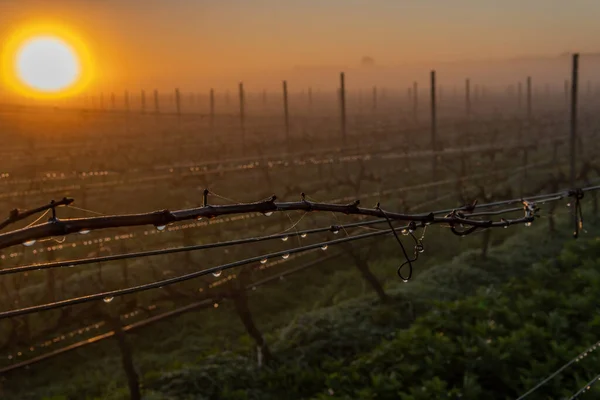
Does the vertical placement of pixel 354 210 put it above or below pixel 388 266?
above

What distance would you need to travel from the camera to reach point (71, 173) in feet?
69.2

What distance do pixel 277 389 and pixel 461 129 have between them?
49.1 metres

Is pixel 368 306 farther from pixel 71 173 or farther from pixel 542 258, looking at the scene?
pixel 71 173

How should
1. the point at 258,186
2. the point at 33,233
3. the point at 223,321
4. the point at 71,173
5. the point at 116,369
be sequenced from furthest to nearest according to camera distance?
1. the point at 258,186
2. the point at 71,173
3. the point at 223,321
4. the point at 116,369
5. the point at 33,233

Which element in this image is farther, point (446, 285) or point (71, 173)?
point (71, 173)

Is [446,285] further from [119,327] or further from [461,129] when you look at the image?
[461,129]

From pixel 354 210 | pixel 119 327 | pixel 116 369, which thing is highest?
pixel 354 210

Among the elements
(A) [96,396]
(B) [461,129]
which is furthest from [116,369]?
(B) [461,129]

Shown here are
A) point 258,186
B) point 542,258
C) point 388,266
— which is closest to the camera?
point 542,258

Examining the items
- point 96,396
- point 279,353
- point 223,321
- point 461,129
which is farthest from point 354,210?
point 461,129

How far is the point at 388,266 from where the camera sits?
13.0m

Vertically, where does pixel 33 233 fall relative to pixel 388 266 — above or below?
above

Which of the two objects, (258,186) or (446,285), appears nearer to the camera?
(446,285)

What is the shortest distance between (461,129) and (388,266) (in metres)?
42.8
